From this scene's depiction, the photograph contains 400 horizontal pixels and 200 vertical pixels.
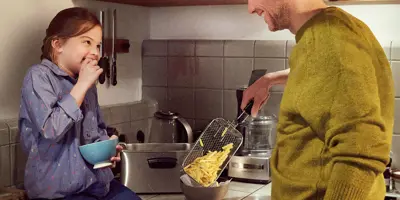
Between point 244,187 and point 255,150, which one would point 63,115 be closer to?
point 244,187

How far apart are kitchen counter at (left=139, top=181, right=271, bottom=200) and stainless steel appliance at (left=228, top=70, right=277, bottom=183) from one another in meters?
0.05

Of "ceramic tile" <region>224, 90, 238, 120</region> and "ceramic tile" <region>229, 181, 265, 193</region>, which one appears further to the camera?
"ceramic tile" <region>224, 90, 238, 120</region>

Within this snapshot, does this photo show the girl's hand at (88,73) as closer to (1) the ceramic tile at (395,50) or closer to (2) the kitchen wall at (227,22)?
(2) the kitchen wall at (227,22)

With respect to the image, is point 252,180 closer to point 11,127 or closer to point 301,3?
point 11,127

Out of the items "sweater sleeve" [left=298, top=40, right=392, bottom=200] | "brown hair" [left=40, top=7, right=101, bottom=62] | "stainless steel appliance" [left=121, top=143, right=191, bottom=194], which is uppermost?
"brown hair" [left=40, top=7, right=101, bottom=62]

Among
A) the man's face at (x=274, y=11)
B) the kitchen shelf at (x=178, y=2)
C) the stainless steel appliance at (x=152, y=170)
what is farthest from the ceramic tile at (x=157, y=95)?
the man's face at (x=274, y=11)

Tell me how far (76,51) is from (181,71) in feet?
2.75

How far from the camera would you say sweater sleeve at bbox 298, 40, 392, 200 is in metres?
0.78

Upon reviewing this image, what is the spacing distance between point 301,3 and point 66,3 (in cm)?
109

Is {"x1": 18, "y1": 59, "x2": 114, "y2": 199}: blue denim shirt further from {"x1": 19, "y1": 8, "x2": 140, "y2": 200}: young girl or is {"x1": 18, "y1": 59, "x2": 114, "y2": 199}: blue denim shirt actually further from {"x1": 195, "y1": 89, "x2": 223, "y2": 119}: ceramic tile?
{"x1": 195, "y1": 89, "x2": 223, "y2": 119}: ceramic tile

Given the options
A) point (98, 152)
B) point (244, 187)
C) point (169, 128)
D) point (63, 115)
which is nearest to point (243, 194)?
point (244, 187)

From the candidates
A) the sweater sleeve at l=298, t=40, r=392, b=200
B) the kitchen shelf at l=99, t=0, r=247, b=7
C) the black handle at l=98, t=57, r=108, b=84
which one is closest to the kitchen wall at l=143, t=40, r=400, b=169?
the kitchen shelf at l=99, t=0, r=247, b=7

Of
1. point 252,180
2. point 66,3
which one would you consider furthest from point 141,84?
point 252,180

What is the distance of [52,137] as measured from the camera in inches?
49.5
